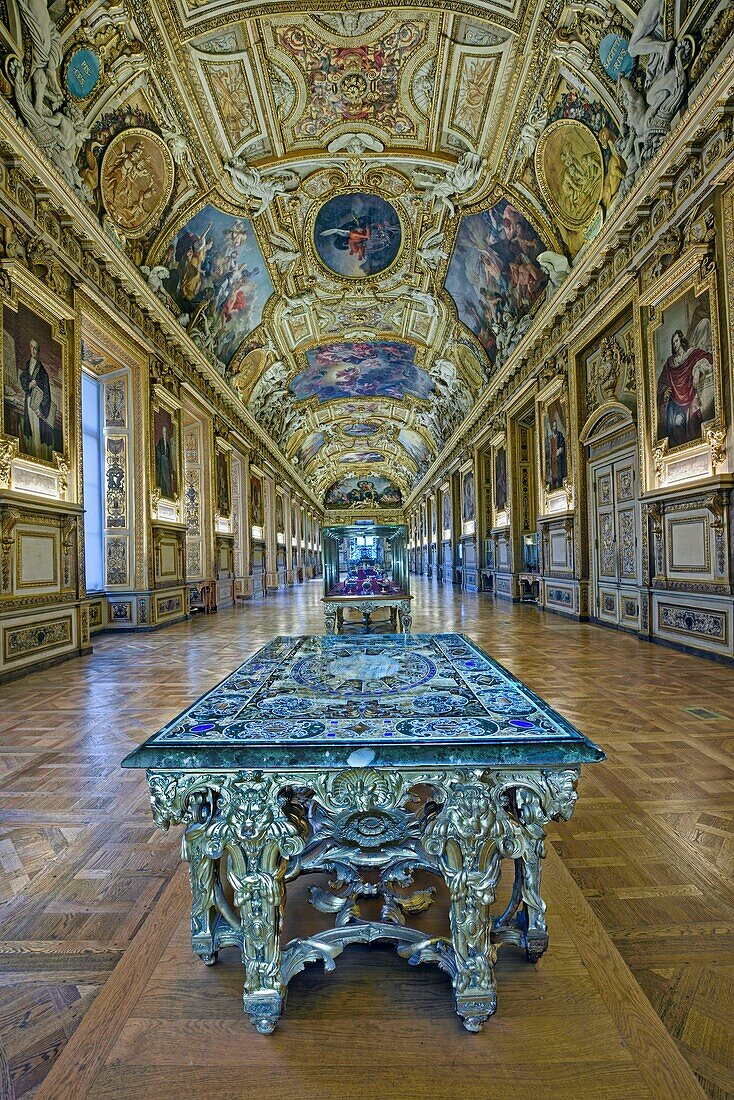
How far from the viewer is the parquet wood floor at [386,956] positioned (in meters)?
1.35

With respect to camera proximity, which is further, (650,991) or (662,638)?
(662,638)

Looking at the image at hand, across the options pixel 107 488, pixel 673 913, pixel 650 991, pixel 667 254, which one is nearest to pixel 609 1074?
pixel 650 991

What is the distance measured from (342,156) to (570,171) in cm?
466

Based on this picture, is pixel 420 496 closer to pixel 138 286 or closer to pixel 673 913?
pixel 138 286

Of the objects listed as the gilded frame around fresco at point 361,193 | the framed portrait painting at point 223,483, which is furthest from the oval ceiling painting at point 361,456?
the gilded frame around fresco at point 361,193

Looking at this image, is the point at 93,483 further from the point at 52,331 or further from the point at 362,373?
the point at 362,373

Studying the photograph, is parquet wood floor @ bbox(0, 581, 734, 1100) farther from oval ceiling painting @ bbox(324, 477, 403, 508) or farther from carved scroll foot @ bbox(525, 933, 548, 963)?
oval ceiling painting @ bbox(324, 477, 403, 508)

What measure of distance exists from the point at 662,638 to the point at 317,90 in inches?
439

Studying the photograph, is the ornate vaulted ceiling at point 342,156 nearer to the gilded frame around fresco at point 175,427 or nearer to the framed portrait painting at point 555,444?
the gilded frame around fresco at point 175,427

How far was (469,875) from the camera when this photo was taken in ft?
4.69

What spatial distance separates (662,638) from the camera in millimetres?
7258

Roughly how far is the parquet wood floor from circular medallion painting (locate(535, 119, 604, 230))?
862 centimetres

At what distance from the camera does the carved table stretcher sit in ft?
4.65

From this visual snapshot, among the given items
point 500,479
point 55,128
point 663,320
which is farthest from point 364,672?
point 500,479
